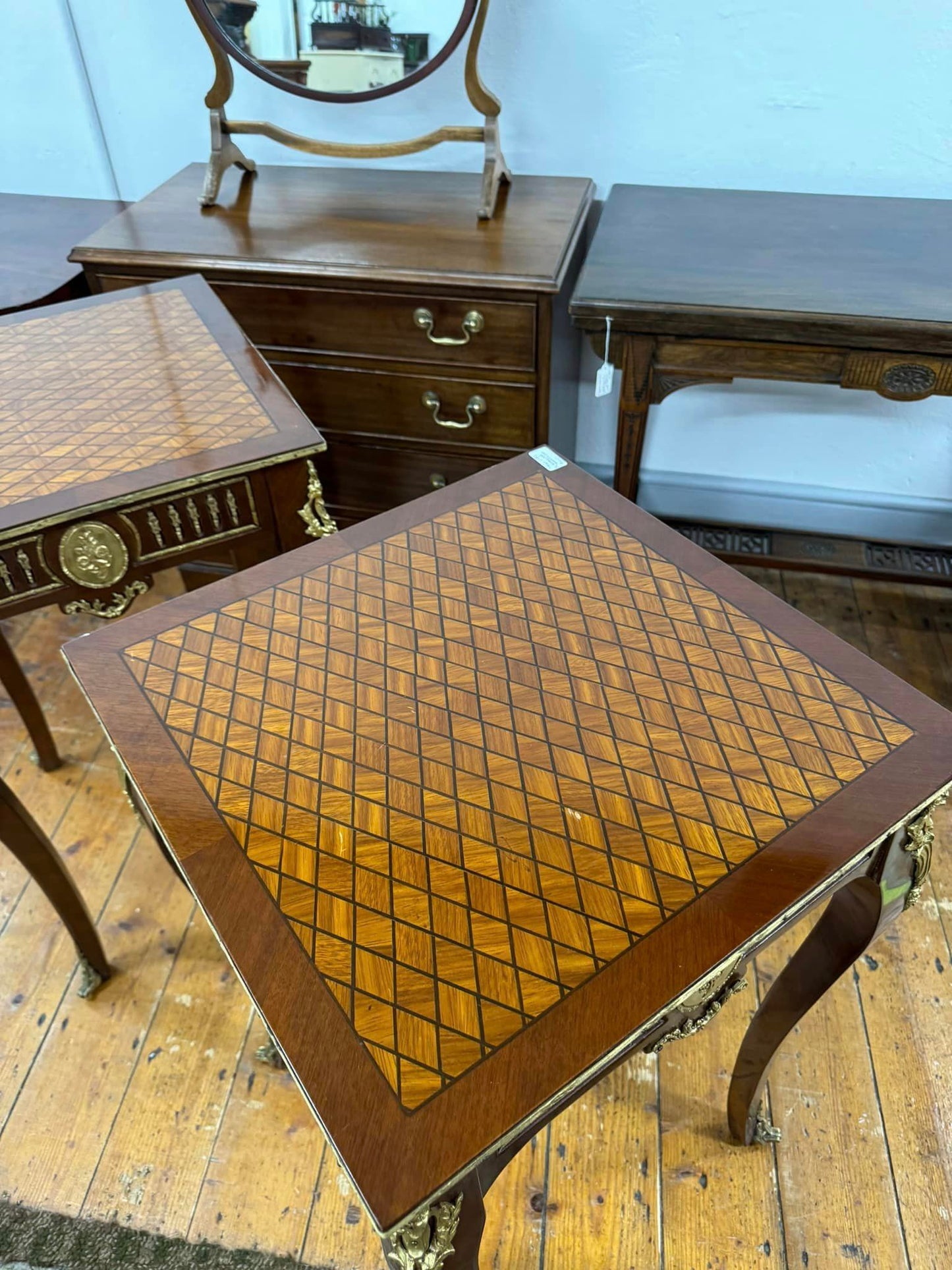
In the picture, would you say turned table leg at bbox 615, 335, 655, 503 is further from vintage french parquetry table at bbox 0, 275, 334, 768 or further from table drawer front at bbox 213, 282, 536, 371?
vintage french parquetry table at bbox 0, 275, 334, 768

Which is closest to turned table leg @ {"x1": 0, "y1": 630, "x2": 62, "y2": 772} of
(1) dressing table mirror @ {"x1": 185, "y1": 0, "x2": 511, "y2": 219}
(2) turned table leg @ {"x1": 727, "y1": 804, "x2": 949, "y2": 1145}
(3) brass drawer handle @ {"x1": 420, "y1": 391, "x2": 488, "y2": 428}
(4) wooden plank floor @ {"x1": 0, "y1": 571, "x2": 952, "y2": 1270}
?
(4) wooden plank floor @ {"x1": 0, "y1": 571, "x2": 952, "y2": 1270}

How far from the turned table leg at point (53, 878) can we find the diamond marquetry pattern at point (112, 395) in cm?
47

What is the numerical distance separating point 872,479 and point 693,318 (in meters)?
1.07

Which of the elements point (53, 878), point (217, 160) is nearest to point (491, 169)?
point (217, 160)

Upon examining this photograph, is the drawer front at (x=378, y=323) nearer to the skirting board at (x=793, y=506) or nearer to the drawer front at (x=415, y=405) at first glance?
the drawer front at (x=415, y=405)

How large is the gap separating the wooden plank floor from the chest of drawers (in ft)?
3.68

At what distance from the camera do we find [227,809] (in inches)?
33.0

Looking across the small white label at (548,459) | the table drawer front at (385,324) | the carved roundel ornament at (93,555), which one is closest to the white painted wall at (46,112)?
the table drawer front at (385,324)

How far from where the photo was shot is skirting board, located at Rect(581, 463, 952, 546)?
7.47ft

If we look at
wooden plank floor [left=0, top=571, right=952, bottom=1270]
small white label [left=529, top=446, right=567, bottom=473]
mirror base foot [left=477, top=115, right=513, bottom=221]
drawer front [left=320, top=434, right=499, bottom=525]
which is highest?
mirror base foot [left=477, top=115, right=513, bottom=221]

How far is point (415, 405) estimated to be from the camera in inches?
Answer: 74.2

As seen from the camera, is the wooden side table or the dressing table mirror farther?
the dressing table mirror

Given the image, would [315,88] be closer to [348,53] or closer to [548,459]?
[348,53]

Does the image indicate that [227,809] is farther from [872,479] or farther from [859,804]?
[872,479]
